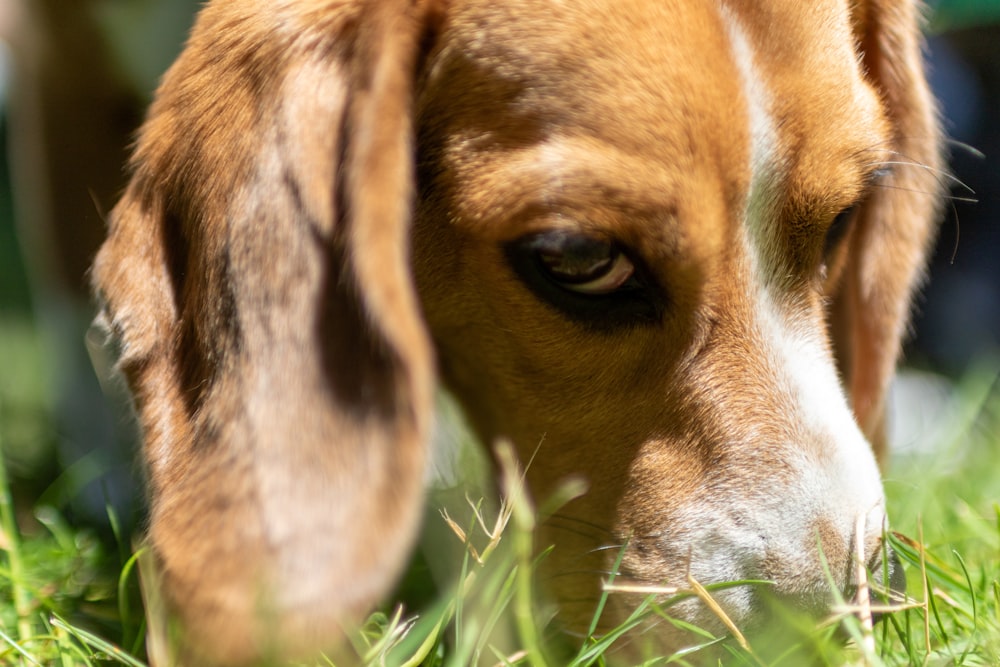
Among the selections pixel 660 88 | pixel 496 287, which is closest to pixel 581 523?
pixel 496 287

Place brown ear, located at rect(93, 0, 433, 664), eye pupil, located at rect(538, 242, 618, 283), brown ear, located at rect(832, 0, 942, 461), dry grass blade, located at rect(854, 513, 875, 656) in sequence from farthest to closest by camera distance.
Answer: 1. brown ear, located at rect(832, 0, 942, 461)
2. eye pupil, located at rect(538, 242, 618, 283)
3. dry grass blade, located at rect(854, 513, 875, 656)
4. brown ear, located at rect(93, 0, 433, 664)

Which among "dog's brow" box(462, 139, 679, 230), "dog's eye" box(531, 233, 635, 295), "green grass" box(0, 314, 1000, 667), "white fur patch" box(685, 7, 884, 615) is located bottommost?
"green grass" box(0, 314, 1000, 667)

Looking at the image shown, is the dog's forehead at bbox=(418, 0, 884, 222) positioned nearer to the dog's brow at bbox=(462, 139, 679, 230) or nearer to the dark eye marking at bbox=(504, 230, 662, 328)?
the dog's brow at bbox=(462, 139, 679, 230)

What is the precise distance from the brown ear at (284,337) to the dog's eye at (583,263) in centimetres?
27

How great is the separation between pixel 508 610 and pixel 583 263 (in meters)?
0.64

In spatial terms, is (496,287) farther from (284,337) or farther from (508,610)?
(508,610)

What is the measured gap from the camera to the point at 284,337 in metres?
1.64

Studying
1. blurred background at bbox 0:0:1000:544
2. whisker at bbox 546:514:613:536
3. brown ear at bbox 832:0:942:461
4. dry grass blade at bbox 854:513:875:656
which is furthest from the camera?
blurred background at bbox 0:0:1000:544

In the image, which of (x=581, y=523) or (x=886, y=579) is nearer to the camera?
(x=886, y=579)

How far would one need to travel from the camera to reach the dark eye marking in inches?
69.1

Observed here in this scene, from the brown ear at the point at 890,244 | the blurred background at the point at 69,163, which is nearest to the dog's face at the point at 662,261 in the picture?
the brown ear at the point at 890,244

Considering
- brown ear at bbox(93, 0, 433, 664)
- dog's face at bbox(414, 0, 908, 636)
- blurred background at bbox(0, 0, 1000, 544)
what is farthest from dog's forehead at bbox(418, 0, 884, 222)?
blurred background at bbox(0, 0, 1000, 544)

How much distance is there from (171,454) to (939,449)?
7.59ft

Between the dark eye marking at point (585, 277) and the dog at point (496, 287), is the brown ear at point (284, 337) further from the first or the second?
the dark eye marking at point (585, 277)
